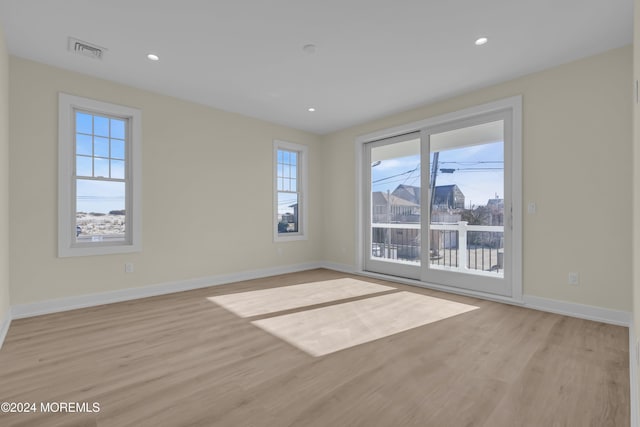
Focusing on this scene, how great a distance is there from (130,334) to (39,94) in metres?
2.78

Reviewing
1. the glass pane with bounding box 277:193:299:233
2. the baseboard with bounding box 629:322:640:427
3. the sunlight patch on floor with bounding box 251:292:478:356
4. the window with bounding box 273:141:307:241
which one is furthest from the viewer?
the glass pane with bounding box 277:193:299:233

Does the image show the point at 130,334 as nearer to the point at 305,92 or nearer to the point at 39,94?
the point at 39,94

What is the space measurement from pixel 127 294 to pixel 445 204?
443 centimetres

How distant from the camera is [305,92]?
162 inches

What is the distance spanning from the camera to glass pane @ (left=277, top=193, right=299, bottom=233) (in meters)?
5.72

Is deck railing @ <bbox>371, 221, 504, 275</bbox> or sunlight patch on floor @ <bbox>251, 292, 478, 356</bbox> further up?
deck railing @ <bbox>371, 221, 504, 275</bbox>

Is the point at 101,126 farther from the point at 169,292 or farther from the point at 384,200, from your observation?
the point at 384,200

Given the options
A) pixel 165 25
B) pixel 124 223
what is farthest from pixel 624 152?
pixel 124 223

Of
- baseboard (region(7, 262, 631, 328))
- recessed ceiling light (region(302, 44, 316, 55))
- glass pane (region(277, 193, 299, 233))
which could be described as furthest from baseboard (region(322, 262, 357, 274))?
recessed ceiling light (region(302, 44, 316, 55))

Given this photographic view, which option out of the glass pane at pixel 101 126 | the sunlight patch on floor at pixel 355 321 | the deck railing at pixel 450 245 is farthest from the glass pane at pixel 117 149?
the deck railing at pixel 450 245

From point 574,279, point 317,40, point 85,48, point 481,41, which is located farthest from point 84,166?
point 574,279

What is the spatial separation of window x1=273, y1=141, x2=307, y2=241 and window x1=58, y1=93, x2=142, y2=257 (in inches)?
88.6

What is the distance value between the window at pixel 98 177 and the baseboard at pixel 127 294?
0.52 meters

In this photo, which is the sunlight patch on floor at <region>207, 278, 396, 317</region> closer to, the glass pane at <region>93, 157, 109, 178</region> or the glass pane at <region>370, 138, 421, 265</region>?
the glass pane at <region>370, 138, 421, 265</region>
